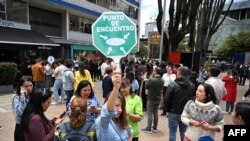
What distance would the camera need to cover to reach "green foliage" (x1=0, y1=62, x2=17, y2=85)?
1153cm

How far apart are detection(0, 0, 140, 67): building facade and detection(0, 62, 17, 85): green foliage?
3.61 m

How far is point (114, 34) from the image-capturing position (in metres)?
2.58

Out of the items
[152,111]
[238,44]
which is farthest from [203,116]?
[238,44]

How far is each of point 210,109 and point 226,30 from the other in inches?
2805

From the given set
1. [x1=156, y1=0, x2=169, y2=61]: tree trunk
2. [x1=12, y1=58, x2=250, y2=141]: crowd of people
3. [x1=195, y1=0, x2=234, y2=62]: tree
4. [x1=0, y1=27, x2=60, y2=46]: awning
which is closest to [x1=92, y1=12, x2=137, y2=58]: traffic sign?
[x1=12, y1=58, x2=250, y2=141]: crowd of people

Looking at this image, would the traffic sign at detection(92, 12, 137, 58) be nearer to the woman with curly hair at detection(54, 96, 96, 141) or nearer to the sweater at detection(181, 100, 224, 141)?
the woman with curly hair at detection(54, 96, 96, 141)

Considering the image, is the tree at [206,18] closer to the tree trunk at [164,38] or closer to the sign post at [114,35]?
the tree trunk at [164,38]

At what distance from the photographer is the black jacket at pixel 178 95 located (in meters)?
4.93

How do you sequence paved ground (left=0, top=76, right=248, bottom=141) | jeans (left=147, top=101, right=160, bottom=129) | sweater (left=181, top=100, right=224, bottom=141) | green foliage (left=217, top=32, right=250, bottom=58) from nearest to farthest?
sweater (left=181, top=100, right=224, bottom=141), paved ground (left=0, top=76, right=248, bottom=141), jeans (left=147, top=101, right=160, bottom=129), green foliage (left=217, top=32, right=250, bottom=58)

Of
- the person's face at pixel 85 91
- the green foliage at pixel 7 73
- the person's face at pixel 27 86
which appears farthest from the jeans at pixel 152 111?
the green foliage at pixel 7 73

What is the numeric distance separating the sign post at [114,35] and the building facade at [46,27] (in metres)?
13.8

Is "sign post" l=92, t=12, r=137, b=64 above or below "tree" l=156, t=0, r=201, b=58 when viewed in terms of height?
below

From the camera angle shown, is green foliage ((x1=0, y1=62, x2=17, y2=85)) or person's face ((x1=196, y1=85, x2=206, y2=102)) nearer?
person's face ((x1=196, y1=85, x2=206, y2=102))

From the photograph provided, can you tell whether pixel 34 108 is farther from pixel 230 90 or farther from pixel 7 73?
pixel 7 73
